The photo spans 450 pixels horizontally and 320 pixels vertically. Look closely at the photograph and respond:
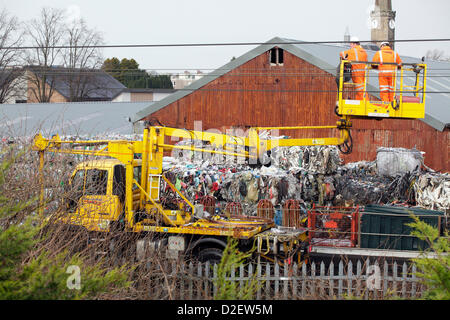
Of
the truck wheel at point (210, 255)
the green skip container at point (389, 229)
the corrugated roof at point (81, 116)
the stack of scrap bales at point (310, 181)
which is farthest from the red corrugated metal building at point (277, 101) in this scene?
the truck wheel at point (210, 255)

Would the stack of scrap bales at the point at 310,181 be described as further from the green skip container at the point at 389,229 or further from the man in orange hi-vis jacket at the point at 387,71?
the man in orange hi-vis jacket at the point at 387,71

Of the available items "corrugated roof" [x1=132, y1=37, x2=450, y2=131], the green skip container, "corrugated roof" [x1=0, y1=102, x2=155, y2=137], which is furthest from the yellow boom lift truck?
"corrugated roof" [x1=0, y1=102, x2=155, y2=137]

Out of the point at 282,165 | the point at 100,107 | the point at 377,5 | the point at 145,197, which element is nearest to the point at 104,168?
the point at 145,197

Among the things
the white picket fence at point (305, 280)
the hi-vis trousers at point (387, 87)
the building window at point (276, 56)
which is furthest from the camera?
the building window at point (276, 56)

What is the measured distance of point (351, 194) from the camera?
1905cm

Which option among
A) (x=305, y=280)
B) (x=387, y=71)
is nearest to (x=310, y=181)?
(x=387, y=71)

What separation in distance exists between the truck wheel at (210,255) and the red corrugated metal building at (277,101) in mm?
13332

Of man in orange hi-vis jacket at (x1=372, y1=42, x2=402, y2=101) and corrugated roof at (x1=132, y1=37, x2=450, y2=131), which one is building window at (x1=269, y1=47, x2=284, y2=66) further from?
man in orange hi-vis jacket at (x1=372, y1=42, x2=402, y2=101)

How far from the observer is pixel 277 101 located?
973 inches

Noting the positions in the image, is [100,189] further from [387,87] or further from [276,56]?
[276,56]

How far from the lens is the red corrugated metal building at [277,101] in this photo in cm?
2292

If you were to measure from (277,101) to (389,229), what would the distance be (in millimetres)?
11830

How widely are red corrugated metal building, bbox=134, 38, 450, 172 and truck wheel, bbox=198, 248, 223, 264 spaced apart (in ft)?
43.7
